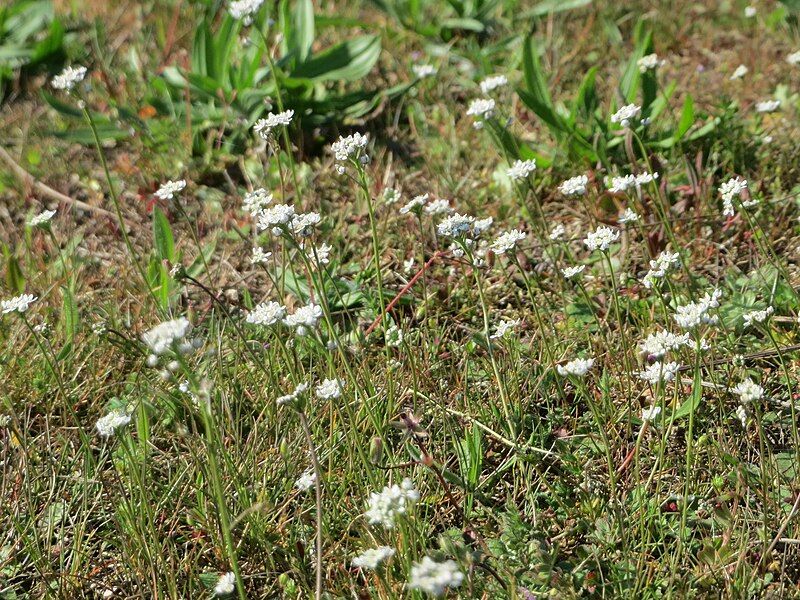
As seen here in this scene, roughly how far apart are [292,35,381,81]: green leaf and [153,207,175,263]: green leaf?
3.20 feet

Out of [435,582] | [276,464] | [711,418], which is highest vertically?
[435,582]

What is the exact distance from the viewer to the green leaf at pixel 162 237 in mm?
2885

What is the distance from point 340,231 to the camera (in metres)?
3.02

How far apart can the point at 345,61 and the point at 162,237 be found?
3.85 ft

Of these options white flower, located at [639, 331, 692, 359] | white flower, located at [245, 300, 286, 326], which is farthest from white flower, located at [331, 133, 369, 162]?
white flower, located at [639, 331, 692, 359]

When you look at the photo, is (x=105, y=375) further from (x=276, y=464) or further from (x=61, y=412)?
(x=276, y=464)

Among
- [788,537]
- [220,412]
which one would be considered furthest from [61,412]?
[788,537]

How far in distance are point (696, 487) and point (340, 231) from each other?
1521 mm

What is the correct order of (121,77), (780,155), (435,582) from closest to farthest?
1. (435,582)
2. (780,155)
3. (121,77)

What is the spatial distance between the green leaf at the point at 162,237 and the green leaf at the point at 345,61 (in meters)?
0.98

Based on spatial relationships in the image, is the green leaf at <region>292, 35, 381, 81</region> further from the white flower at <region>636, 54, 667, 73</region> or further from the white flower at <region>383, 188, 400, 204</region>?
the white flower at <region>636, 54, 667, 73</region>

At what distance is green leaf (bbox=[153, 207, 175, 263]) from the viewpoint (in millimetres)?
2885

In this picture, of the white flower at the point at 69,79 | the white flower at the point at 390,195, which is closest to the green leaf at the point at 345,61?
the white flower at the point at 390,195

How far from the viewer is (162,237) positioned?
291cm
